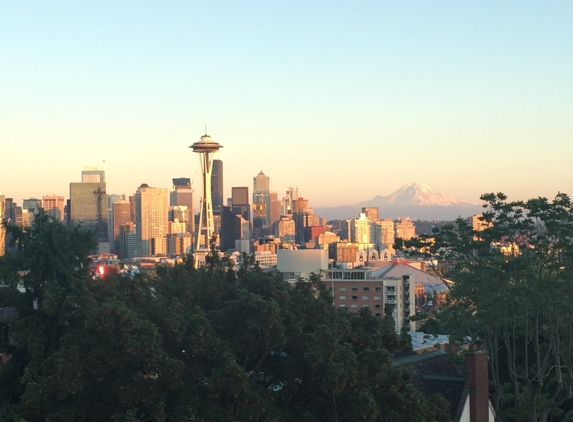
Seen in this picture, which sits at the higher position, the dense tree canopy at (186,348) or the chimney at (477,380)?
the dense tree canopy at (186,348)

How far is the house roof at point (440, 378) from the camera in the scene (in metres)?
28.8

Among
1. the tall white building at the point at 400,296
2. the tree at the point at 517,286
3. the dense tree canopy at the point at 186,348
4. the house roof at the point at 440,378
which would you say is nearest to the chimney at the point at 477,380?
the house roof at the point at 440,378

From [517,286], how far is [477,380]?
21.8 feet

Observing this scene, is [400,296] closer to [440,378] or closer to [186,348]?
[440,378]

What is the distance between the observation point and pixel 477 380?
2870 centimetres

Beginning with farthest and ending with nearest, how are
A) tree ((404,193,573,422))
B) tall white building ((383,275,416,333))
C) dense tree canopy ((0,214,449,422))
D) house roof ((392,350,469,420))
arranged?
tall white building ((383,275,416,333)) → tree ((404,193,573,422)) → house roof ((392,350,469,420)) → dense tree canopy ((0,214,449,422))

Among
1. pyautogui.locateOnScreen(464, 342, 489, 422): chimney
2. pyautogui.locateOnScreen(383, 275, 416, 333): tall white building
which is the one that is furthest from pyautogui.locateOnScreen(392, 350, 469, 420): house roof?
pyautogui.locateOnScreen(383, 275, 416, 333): tall white building

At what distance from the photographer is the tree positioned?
115 ft

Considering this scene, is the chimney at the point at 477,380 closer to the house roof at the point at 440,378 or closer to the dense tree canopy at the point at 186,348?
the house roof at the point at 440,378

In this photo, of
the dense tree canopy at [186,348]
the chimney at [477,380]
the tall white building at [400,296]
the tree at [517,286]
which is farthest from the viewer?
the tall white building at [400,296]

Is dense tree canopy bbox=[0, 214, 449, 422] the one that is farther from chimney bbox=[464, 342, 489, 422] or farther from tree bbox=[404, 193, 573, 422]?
tree bbox=[404, 193, 573, 422]

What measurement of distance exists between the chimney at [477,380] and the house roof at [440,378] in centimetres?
29

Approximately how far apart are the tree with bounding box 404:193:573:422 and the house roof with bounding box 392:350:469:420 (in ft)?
6.57

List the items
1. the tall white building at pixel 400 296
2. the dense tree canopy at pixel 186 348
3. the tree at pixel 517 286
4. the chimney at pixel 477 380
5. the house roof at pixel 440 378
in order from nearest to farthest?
the dense tree canopy at pixel 186 348 → the chimney at pixel 477 380 → the house roof at pixel 440 378 → the tree at pixel 517 286 → the tall white building at pixel 400 296
